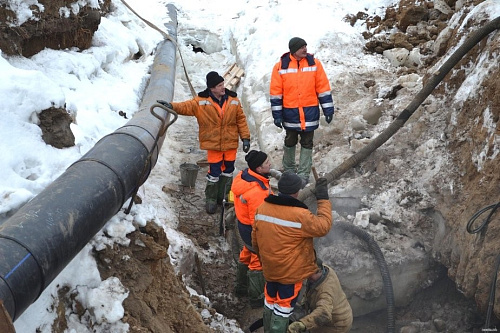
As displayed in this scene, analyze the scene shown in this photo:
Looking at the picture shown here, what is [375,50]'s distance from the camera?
9750mm

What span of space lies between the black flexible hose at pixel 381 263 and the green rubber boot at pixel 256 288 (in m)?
1.15

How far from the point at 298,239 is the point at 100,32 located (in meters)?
5.61

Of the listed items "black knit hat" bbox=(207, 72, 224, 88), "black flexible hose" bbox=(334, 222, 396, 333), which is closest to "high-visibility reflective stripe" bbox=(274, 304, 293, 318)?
"black flexible hose" bbox=(334, 222, 396, 333)

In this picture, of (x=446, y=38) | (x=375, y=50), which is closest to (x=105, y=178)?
(x=446, y=38)

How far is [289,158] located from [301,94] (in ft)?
3.35

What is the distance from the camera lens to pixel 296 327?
15.9ft

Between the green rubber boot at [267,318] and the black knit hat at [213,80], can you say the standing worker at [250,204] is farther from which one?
the black knit hat at [213,80]

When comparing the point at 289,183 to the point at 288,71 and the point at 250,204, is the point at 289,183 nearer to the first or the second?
the point at 250,204

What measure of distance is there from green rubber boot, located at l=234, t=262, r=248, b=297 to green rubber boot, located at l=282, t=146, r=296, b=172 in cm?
196

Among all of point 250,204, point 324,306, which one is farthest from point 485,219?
point 250,204

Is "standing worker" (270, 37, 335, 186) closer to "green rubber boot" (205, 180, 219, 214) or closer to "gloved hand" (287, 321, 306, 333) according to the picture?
"green rubber boot" (205, 180, 219, 214)

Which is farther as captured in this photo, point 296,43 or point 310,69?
point 310,69

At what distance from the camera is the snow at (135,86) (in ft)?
13.5

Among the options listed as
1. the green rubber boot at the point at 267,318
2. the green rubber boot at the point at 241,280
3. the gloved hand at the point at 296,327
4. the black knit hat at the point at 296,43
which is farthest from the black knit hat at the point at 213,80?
the gloved hand at the point at 296,327
